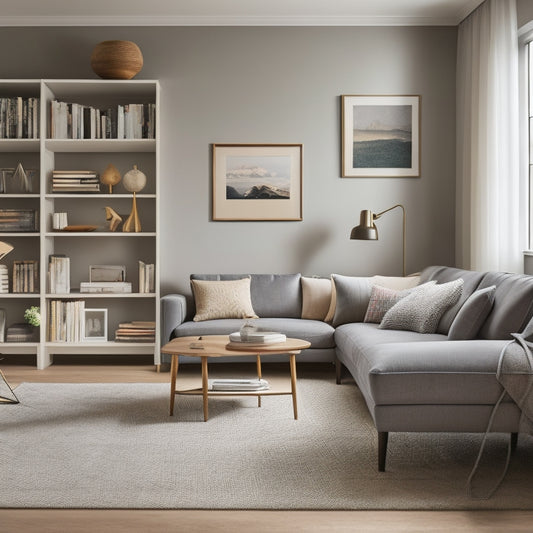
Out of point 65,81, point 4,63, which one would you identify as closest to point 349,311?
point 65,81

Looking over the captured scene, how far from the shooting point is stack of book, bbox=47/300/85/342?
18.3 ft

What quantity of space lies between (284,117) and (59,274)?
2361 mm

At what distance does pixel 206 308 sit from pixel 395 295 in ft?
4.90

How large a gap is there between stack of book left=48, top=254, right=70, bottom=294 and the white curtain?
3.33 m

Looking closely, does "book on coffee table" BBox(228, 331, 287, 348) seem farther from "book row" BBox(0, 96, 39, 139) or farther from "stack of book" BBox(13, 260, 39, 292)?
"book row" BBox(0, 96, 39, 139)

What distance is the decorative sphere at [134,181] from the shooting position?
18.6 feet

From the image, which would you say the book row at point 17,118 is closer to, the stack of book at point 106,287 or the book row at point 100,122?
the book row at point 100,122

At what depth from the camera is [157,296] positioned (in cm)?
555

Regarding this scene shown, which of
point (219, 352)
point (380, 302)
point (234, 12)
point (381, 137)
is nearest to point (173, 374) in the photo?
point (219, 352)

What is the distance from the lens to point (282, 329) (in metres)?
5.02

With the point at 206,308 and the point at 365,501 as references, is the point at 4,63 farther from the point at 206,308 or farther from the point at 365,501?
the point at 365,501

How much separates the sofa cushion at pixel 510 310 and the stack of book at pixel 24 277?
370cm

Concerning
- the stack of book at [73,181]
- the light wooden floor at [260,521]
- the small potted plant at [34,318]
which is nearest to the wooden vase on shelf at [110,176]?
the stack of book at [73,181]

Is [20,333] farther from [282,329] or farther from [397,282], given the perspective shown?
[397,282]
